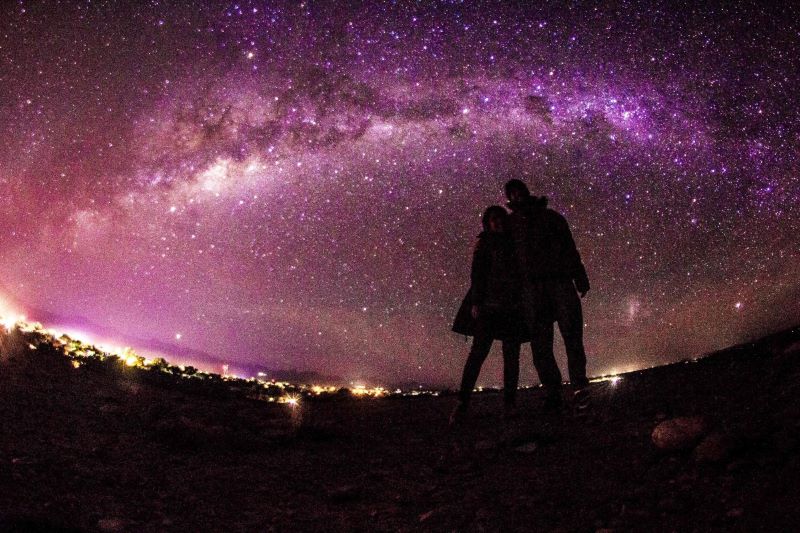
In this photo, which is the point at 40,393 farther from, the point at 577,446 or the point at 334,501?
the point at 577,446

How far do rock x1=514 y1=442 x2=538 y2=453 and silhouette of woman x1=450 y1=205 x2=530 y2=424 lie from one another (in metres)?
1.42

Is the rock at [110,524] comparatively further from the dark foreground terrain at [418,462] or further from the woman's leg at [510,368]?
the woman's leg at [510,368]

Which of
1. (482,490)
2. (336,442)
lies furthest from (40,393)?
(482,490)

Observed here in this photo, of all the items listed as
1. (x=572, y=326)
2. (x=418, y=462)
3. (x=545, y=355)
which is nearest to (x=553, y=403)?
(x=545, y=355)

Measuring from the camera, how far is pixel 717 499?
8.23ft

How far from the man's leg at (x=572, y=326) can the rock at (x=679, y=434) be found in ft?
6.51

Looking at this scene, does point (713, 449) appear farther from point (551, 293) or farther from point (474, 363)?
point (474, 363)

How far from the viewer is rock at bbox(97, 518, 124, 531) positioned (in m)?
A: 2.78

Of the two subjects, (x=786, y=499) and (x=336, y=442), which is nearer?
(x=786, y=499)

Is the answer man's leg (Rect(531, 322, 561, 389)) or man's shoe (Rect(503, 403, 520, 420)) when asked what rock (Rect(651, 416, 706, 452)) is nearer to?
man's leg (Rect(531, 322, 561, 389))

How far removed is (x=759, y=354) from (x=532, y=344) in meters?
2.15

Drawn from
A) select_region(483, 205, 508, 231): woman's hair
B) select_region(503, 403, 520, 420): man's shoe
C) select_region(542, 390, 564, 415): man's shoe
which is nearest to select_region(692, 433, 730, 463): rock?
select_region(542, 390, 564, 415): man's shoe

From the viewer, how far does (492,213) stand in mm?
5699

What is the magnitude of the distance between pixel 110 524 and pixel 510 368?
423 centimetres
